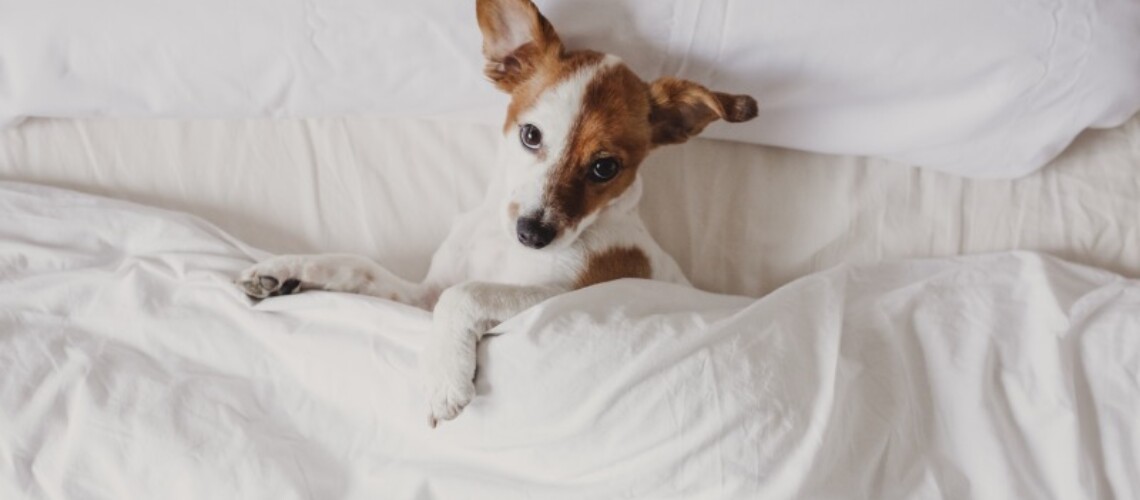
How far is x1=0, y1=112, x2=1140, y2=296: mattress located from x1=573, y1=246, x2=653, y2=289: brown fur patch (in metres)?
0.26

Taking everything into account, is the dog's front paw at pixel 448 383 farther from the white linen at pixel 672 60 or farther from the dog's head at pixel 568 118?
the white linen at pixel 672 60

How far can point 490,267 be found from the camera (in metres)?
1.83

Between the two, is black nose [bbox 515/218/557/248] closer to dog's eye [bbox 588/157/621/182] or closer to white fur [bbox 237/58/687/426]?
white fur [bbox 237/58/687/426]

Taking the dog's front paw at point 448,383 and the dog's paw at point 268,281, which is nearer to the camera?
the dog's front paw at point 448,383

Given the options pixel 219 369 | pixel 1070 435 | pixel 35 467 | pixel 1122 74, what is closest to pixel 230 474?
pixel 219 369

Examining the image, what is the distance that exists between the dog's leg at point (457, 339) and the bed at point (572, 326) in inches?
1.6

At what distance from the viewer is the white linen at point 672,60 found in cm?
185

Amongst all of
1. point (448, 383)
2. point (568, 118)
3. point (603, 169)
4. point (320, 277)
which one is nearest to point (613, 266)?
point (603, 169)

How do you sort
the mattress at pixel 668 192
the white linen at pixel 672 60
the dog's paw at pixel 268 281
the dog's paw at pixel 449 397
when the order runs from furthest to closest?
1. the mattress at pixel 668 192
2. the white linen at pixel 672 60
3. the dog's paw at pixel 268 281
4. the dog's paw at pixel 449 397

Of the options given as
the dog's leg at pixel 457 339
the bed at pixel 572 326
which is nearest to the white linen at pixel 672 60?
the bed at pixel 572 326

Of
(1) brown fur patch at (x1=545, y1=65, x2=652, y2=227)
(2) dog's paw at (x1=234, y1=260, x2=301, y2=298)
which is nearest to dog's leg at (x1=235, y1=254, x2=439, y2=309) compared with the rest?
(2) dog's paw at (x1=234, y1=260, x2=301, y2=298)

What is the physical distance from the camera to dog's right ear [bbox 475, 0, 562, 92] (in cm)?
170

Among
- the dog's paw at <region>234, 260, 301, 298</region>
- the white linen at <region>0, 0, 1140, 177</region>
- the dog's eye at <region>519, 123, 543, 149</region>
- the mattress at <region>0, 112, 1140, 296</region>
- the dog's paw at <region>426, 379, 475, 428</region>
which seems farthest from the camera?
the mattress at <region>0, 112, 1140, 296</region>

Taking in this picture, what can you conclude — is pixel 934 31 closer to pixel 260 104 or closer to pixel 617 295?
pixel 617 295
